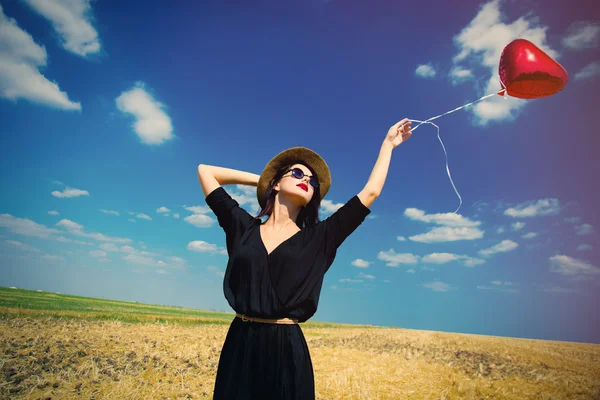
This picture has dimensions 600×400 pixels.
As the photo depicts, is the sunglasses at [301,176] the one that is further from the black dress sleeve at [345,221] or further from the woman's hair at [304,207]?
the black dress sleeve at [345,221]

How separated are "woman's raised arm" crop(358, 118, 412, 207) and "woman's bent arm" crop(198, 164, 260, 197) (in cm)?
116

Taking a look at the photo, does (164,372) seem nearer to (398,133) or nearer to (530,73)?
(398,133)

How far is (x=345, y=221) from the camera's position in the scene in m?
2.57

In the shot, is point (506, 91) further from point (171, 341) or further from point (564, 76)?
point (171, 341)

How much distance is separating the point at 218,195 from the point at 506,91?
3.36 meters

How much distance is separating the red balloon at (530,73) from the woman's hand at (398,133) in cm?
170

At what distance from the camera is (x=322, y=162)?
3.17m

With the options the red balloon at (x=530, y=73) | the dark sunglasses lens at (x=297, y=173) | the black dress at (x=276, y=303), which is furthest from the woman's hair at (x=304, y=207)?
the red balloon at (x=530, y=73)

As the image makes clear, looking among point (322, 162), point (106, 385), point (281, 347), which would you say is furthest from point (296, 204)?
point (106, 385)

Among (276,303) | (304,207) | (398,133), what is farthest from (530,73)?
(276,303)

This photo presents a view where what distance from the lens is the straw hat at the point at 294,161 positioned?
317cm

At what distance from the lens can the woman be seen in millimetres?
2336

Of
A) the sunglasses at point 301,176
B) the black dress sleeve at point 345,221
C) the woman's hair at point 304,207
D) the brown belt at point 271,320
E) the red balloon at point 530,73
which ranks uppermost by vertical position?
the red balloon at point 530,73

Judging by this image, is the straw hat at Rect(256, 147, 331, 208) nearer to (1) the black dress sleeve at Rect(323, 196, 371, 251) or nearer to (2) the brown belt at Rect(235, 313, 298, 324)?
(1) the black dress sleeve at Rect(323, 196, 371, 251)
